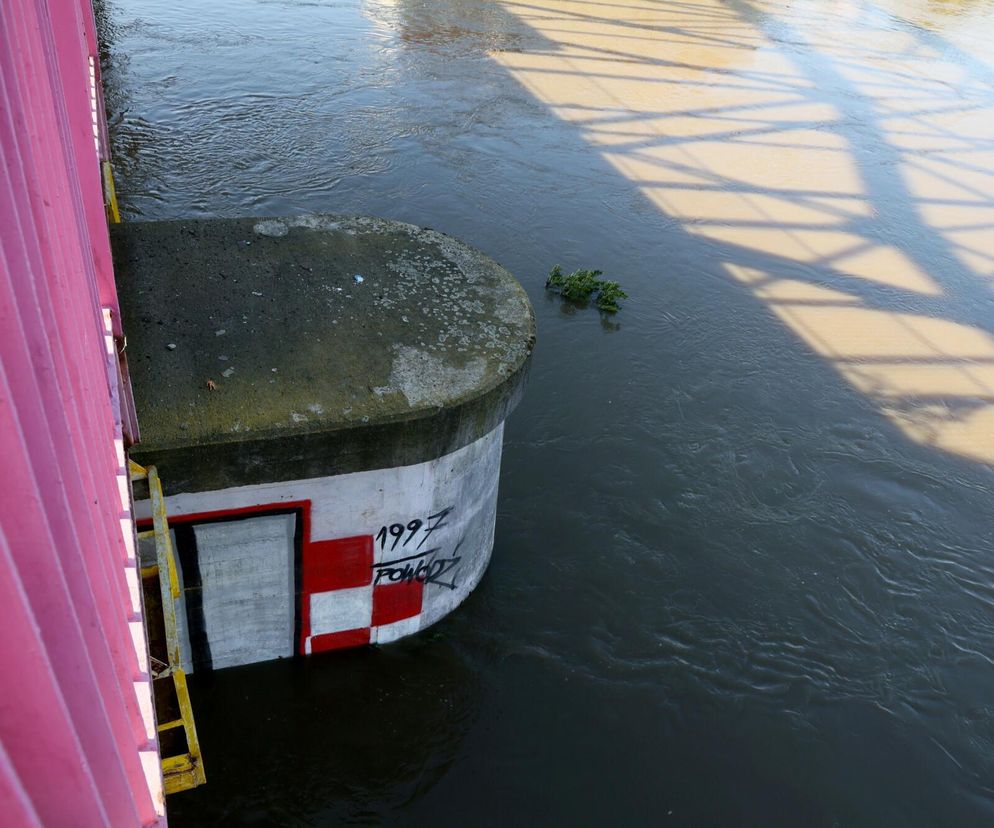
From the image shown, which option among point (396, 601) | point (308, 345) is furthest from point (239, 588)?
point (308, 345)

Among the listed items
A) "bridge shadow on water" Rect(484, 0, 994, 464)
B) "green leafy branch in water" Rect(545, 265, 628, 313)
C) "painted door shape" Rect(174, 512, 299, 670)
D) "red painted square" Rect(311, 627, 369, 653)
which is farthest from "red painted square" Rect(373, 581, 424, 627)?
"bridge shadow on water" Rect(484, 0, 994, 464)

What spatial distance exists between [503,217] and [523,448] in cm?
569

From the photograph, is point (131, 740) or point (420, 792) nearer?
point (131, 740)

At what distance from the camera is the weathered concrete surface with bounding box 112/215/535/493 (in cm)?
516

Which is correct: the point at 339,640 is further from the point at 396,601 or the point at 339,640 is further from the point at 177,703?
the point at 177,703

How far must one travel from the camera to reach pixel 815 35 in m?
25.7

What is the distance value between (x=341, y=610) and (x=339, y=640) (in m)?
0.39

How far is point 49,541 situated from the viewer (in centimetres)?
129

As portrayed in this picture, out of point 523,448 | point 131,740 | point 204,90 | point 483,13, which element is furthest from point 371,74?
point 131,740

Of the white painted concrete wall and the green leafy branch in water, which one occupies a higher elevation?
the white painted concrete wall

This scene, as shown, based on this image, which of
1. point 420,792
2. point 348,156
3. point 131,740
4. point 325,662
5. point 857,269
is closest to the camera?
point 131,740

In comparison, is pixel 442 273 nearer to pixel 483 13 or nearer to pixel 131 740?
pixel 131 740

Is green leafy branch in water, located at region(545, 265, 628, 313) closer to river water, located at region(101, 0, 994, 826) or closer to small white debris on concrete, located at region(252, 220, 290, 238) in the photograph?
river water, located at region(101, 0, 994, 826)

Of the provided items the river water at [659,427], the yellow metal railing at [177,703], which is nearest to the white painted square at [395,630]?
the river water at [659,427]
